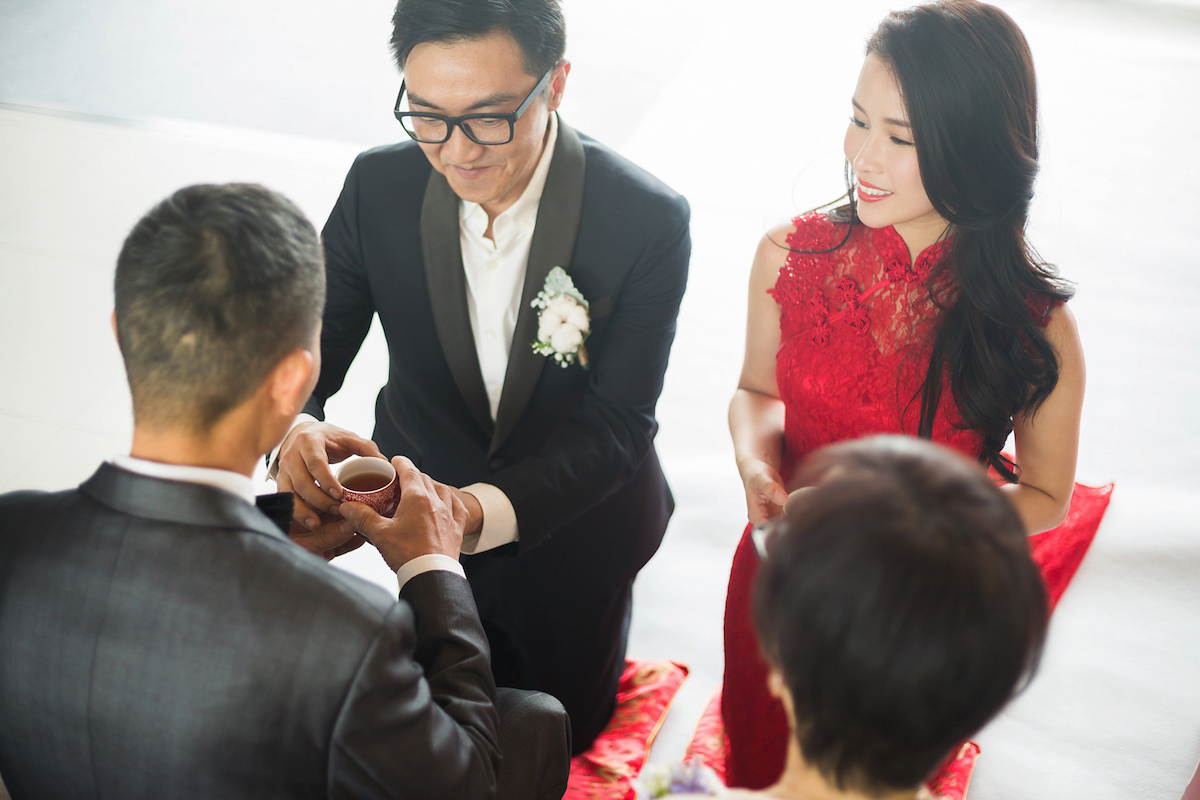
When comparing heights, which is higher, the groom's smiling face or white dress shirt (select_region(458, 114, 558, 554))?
the groom's smiling face

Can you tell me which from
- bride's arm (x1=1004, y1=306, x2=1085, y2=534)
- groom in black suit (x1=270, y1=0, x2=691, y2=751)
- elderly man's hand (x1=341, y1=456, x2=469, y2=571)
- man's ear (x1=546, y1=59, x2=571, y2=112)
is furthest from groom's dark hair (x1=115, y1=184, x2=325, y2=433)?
bride's arm (x1=1004, y1=306, x2=1085, y2=534)

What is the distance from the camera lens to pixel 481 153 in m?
1.80

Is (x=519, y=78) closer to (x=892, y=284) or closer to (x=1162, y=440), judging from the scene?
(x=892, y=284)

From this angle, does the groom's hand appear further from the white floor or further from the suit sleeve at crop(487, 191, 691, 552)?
the white floor

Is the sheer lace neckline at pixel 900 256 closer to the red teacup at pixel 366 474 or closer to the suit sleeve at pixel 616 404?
the suit sleeve at pixel 616 404

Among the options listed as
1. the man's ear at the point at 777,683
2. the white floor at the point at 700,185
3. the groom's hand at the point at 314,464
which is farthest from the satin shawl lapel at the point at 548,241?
the white floor at the point at 700,185

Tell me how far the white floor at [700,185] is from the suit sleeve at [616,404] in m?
0.98

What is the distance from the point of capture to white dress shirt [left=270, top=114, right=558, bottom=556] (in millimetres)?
1971

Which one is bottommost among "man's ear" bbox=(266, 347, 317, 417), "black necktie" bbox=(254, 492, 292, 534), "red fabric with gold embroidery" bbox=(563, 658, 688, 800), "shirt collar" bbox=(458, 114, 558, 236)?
"red fabric with gold embroidery" bbox=(563, 658, 688, 800)

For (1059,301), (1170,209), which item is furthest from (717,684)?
(1170,209)

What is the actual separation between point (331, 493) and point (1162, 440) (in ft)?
10.8

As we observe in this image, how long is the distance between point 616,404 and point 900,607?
4.20 feet

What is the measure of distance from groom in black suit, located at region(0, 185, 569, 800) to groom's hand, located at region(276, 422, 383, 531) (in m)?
0.47

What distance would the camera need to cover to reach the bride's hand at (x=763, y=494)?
1906 mm
